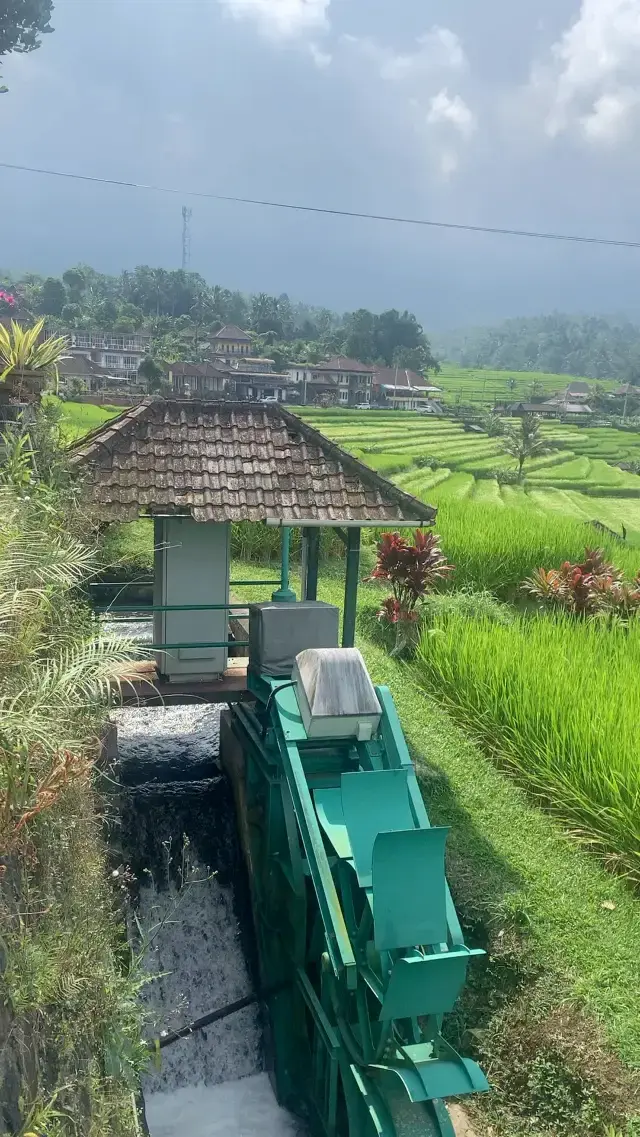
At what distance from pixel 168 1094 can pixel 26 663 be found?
3411 mm

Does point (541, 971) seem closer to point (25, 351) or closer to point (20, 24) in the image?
point (25, 351)

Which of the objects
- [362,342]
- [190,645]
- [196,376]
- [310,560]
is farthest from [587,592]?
[362,342]

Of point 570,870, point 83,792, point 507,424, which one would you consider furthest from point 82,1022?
point 507,424

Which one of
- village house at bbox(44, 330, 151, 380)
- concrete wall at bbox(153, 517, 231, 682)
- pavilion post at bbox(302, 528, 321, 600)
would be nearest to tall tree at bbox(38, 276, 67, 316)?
village house at bbox(44, 330, 151, 380)

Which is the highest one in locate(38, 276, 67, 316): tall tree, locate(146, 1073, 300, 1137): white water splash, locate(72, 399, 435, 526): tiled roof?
locate(38, 276, 67, 316): tall tree

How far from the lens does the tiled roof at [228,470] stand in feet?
21.1

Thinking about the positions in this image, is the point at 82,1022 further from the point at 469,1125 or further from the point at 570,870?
the point at 570,870

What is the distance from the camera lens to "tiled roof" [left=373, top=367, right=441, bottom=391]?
1893 inches

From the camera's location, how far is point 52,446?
22.0 feet

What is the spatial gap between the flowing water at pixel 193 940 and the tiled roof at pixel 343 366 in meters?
42.0

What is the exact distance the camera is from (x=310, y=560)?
7.70m

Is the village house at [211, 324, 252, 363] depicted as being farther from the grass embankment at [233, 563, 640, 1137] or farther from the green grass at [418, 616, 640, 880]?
the grass embankment at [233, 563, 640, 1137]

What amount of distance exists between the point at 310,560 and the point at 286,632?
1269 mm

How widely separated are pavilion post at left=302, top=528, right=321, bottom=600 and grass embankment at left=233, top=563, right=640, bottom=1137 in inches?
80.7
